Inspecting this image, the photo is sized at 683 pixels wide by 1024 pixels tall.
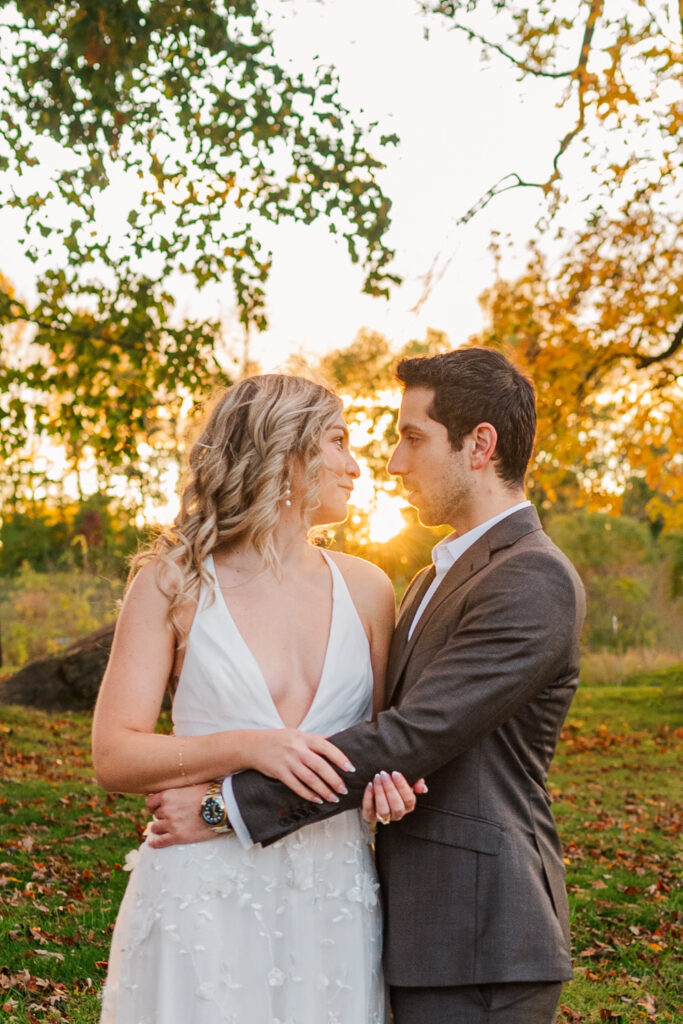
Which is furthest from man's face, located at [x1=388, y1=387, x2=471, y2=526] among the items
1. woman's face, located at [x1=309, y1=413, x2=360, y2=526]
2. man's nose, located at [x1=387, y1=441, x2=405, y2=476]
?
woman's face, located at [x1=309, y1=413, x2=360, y2=526]

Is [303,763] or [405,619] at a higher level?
[405,619]

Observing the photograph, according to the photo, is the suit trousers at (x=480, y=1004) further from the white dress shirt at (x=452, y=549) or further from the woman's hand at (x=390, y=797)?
the white dress shirt at (x=452, y=549)

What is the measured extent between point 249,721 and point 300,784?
282 millimetres

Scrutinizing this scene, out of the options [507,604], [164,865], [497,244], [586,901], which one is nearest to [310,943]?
[164,865]

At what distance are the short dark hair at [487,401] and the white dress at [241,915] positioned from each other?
91 centimetres

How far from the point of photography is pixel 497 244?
11.8 metres

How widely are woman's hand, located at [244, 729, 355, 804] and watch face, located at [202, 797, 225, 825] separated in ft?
0.46

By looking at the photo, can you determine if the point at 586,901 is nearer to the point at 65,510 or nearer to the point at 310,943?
the point at 310,943

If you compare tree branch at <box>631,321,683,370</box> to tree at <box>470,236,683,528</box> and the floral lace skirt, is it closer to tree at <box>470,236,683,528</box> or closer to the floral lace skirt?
tree at <box>470,236,683,528</box>

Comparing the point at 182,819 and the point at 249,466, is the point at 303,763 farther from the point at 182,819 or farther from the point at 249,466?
the point at 249,466

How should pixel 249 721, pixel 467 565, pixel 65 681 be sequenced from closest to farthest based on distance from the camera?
pixel 249 721 < pixel 467 565 < pixel 65 681

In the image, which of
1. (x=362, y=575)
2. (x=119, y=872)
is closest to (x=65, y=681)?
(x=119, y=872)

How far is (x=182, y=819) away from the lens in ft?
8.97

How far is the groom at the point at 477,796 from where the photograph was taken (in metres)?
2.63
